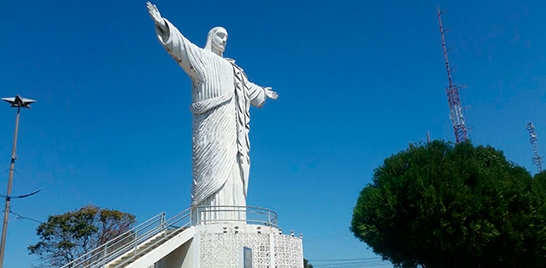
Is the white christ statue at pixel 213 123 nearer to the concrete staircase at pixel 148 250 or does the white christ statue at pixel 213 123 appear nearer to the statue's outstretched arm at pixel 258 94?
the statue's outstretched arm at pixel 258 94

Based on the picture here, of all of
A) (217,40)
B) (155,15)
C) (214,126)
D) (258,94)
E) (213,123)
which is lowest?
(214,126)

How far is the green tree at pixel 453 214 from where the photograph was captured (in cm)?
2080

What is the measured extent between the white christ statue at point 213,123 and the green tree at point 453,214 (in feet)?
25.1

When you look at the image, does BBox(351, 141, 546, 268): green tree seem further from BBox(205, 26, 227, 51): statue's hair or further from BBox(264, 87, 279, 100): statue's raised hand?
BBox(205, 26, 227, 51): statue's hair

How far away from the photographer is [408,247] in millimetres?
22719

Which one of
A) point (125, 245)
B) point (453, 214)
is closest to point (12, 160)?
→ point (125, 245)

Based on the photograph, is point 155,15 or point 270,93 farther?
point 270,93

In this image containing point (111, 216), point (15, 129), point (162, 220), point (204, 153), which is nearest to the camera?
point (15, 129)

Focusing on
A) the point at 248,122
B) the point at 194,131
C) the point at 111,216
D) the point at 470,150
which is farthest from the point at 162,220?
the point at 111,216

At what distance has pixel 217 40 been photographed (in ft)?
66.1

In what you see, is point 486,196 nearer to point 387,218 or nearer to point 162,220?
point 387,218

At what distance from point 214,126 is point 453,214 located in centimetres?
1044

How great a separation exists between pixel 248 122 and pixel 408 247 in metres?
9.38

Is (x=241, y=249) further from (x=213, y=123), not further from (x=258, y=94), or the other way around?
(x=258, y=94)
